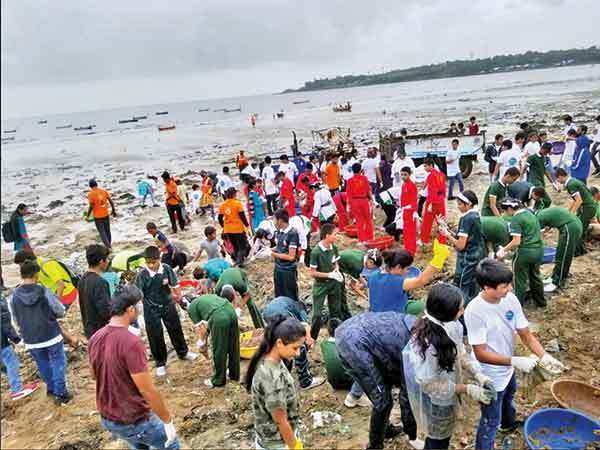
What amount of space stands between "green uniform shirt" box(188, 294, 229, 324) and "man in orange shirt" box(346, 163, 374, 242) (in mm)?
4590

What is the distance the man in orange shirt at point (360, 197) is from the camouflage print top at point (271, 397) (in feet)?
20.1

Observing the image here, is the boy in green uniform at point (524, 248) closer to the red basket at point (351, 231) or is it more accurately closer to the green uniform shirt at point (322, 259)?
the green uniform shirt at point (322, 259)

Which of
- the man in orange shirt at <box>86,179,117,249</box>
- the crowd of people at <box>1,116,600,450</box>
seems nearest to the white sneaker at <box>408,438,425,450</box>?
the crowd of people at <box>1,116,600,450</box>

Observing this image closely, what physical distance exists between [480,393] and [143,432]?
7.67ft

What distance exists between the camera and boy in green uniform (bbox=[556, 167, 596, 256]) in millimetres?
6464

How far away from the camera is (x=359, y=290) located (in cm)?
600

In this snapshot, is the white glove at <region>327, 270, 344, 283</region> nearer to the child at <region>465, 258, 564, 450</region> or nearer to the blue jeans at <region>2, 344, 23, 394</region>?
the child at <region>465, 258, 564, 450</region>

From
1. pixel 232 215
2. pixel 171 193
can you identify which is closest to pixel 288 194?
pixel 232 215

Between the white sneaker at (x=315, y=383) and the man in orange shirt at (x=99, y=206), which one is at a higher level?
the man in orange shirt at (x=99, y=206)

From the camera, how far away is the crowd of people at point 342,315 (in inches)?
111

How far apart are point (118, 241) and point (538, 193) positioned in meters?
10.4

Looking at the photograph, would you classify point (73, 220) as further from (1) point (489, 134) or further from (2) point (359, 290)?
(1) point (489, 134)

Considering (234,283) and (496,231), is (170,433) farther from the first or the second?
(496,231)

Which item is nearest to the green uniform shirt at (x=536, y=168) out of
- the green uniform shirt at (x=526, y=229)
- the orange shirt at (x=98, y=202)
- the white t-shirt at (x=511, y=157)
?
the white t-shirt at (x=511, y=157)
